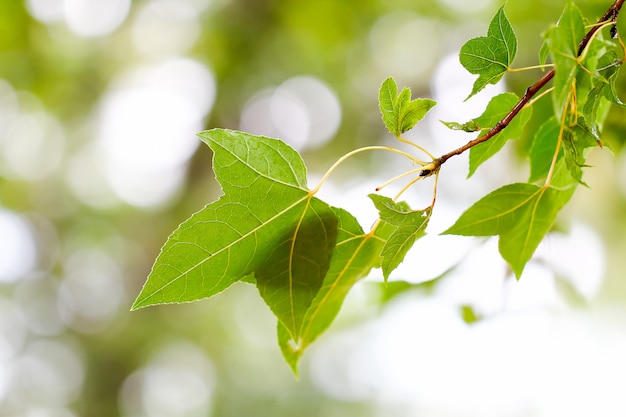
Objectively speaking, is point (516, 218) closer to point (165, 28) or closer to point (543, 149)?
point (543, 149)

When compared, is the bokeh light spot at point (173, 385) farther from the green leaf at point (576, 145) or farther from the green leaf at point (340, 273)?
the green leaf at point (576, 145)

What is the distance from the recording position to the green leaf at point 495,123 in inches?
11.5

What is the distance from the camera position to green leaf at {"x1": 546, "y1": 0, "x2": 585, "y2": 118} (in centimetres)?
21

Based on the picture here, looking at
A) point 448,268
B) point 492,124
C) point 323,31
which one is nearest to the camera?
point 492,124

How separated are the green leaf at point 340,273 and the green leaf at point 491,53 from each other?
0.30ft

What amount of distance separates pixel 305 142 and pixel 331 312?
1.33 meters

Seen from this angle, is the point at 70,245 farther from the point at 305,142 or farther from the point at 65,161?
the point at 305,142

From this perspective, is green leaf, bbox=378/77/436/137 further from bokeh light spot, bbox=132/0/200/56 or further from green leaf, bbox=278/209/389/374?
bokeh light spot, bbox=132/0/200/56

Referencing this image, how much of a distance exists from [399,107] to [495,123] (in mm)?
56

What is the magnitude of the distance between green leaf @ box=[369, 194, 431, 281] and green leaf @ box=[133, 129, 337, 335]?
1.5 inches

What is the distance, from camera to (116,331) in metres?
1.90

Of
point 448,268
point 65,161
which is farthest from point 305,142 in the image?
point 448,268

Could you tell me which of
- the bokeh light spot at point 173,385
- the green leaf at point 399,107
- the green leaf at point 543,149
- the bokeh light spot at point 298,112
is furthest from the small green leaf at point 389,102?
the bokeh light spot at point 173,385

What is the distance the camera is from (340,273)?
0.33 metres
